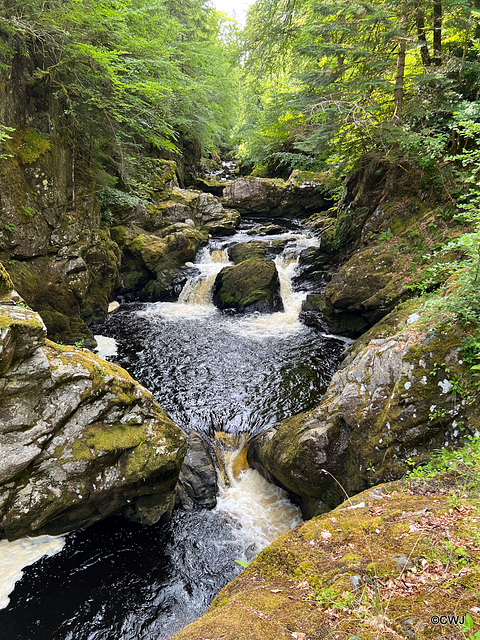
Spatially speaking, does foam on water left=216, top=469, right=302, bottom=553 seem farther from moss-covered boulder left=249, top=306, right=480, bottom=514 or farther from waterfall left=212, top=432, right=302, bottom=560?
moss-covered boulder left=249, top=306, right=480, bottom=514

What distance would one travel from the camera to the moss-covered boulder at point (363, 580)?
153cm

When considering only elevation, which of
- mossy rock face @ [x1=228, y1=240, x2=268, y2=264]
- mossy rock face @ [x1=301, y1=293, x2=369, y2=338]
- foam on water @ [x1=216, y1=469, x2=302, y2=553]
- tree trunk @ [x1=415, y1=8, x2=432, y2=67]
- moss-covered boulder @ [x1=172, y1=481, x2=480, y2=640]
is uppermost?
tree trunk @ [x1=415, y1=8, x2=432, y2=67]

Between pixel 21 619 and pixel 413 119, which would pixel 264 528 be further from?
pixel 413 119

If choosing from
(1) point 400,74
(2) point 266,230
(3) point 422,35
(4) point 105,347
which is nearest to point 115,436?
(4) point 105,347

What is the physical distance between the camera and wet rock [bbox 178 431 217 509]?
5762mm

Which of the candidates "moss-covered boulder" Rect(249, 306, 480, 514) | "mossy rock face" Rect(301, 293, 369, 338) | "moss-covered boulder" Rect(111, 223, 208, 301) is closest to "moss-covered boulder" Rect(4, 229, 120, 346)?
"moss-covered boulder" Rect(111, 223, 208, 301)

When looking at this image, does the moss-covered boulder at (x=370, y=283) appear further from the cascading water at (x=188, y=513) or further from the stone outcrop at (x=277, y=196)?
the stone outcrop at (x=277, y=196)

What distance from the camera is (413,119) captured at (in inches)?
333

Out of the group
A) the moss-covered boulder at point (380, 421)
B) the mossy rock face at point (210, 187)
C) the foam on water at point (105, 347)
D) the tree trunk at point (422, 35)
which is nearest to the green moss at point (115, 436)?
the moss-covered boulder at point (380, 421)

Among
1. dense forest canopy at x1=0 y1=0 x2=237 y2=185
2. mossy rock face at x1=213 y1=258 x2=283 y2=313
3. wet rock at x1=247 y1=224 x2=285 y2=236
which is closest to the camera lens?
dense forest canopy at x1=0 y1=0 x2=237 y2=185

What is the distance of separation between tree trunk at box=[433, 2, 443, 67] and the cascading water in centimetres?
824

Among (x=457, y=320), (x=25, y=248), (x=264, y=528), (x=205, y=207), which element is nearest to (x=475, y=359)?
(x=457, y=320)

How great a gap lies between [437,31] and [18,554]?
14244 mm

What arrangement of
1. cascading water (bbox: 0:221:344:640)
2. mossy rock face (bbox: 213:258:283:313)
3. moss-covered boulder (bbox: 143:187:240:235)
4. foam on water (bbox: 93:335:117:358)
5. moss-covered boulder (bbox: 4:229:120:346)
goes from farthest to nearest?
moss-covered boulder (bbox: 143:187:240:235)
mossy rock face (bbox: 213:258:283:313)
foam on water (bbox: 93:335:117:358)
moss-covered boulder (bbox: 4:229:120:346)
cascading water (bbox: 0:221:344:640)
